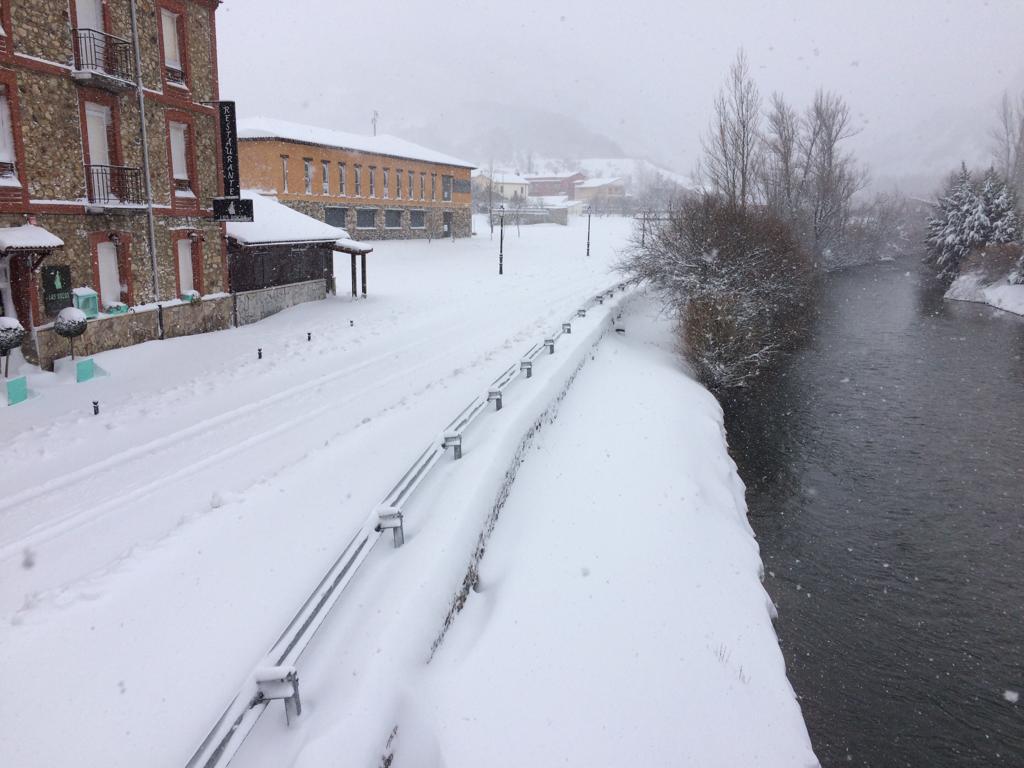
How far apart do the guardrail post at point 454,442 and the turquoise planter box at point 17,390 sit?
9884 millimetres

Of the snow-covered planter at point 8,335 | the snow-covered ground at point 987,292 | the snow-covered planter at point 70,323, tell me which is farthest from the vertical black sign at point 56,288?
the snow-covered ground at point 987,292

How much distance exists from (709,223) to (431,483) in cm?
1945

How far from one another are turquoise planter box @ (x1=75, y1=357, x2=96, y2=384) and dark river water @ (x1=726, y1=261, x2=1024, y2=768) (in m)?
15.3

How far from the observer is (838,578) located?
1129 cm

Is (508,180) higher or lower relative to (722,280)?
higher

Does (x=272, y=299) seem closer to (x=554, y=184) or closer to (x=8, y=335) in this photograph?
(x=8, y=335)

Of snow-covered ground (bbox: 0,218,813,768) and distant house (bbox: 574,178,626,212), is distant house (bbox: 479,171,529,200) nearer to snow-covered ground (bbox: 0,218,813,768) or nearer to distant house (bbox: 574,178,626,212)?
distant house (bbox: 574,178,626,212)

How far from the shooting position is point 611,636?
7898 mm

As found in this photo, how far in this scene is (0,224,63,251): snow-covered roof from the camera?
1471 centimetres

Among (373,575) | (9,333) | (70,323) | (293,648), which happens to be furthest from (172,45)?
(293,648)

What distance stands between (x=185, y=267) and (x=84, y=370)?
22.4 ft

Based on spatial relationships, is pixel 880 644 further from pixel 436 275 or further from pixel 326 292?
pixel 436 275

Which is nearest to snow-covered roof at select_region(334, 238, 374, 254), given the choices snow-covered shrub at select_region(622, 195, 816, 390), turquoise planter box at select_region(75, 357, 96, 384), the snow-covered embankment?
snow-covered shrub at select_region(622, 195, 816, 390)

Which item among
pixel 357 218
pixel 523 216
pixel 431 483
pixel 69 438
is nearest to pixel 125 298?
pixel 69 438
